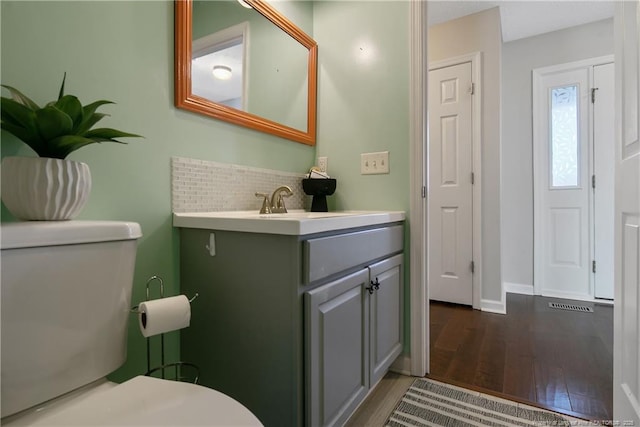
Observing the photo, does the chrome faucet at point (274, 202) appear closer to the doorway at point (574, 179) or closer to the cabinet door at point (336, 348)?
the cabinet door at point (336, 348)

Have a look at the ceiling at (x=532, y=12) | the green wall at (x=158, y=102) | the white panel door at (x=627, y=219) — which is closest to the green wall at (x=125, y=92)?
the green wall at (x=158, y=102)

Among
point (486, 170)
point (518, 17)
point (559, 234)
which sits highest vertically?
point (518, 17)

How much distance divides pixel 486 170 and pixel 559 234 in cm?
108

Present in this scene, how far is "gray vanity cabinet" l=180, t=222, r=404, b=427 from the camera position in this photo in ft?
3.14

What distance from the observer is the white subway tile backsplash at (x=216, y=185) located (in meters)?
1.24

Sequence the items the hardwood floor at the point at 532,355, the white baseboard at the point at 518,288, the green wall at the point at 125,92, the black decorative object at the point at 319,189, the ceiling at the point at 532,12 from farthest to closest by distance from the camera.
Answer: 1. the white baseboard at the point at 518,288
2. the ceiling at the point at 532,12
3. the black decorative object at the point at 319,189
4. the hardwood floor at the point at 532,355
5. the green wall at the point at 125,92

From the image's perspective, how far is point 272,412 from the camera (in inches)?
Result: 39.0

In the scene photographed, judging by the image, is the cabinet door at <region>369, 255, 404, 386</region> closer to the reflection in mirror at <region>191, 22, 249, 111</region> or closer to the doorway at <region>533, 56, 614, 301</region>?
the reflection in mirror at <region>191, 22, 249, 111</region>

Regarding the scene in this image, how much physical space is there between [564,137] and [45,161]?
3.73m

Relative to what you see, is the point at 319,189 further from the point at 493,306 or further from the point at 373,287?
the point at 493,306

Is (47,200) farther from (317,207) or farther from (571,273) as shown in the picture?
(571,273)

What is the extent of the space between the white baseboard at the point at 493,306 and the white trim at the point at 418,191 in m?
1.30

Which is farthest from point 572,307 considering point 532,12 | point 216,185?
point 216,185

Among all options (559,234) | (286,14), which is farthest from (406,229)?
(559,234)
